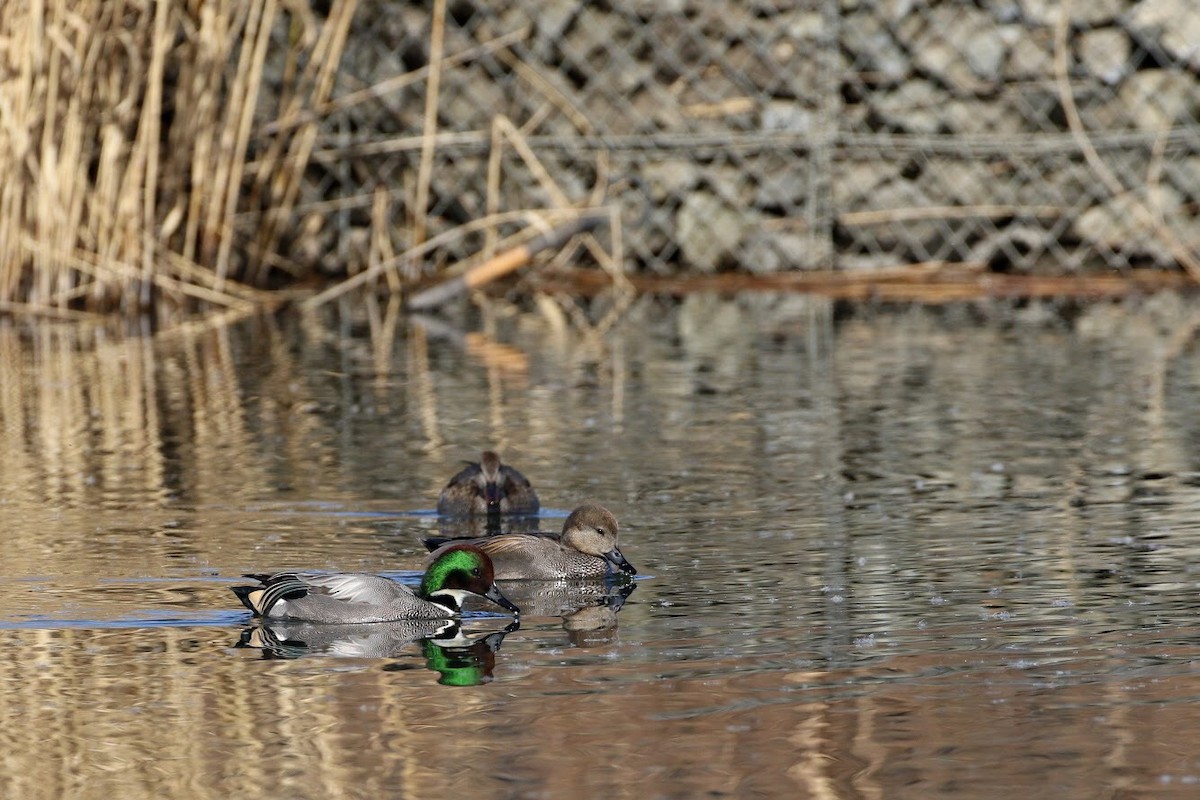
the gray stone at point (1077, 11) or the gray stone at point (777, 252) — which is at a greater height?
the gray stone at point (1077, 11)

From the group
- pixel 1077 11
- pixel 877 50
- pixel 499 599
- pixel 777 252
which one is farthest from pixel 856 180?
pixel 499 599

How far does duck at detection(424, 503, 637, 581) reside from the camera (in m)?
6.43

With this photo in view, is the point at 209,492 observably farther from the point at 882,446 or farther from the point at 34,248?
the point at 34,248

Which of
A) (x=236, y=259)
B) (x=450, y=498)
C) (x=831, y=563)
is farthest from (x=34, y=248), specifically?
(x=831, y=563)

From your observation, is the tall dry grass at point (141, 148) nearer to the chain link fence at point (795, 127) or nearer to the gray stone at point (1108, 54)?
the chain link fence at point (795, 127)

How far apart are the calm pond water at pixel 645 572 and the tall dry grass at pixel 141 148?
4.29 ft

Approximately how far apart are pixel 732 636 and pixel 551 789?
1336 mm

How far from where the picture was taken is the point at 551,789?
14.1ft

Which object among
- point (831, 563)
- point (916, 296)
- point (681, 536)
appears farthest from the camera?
point (916, 296)

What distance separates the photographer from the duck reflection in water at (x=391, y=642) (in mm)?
5375

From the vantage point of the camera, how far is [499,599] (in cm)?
589

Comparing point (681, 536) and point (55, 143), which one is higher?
point (55, 143)

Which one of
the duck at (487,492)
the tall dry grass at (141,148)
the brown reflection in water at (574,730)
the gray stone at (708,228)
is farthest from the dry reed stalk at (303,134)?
the brown reflection in water at (574,730)

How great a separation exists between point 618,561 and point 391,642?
90cm
